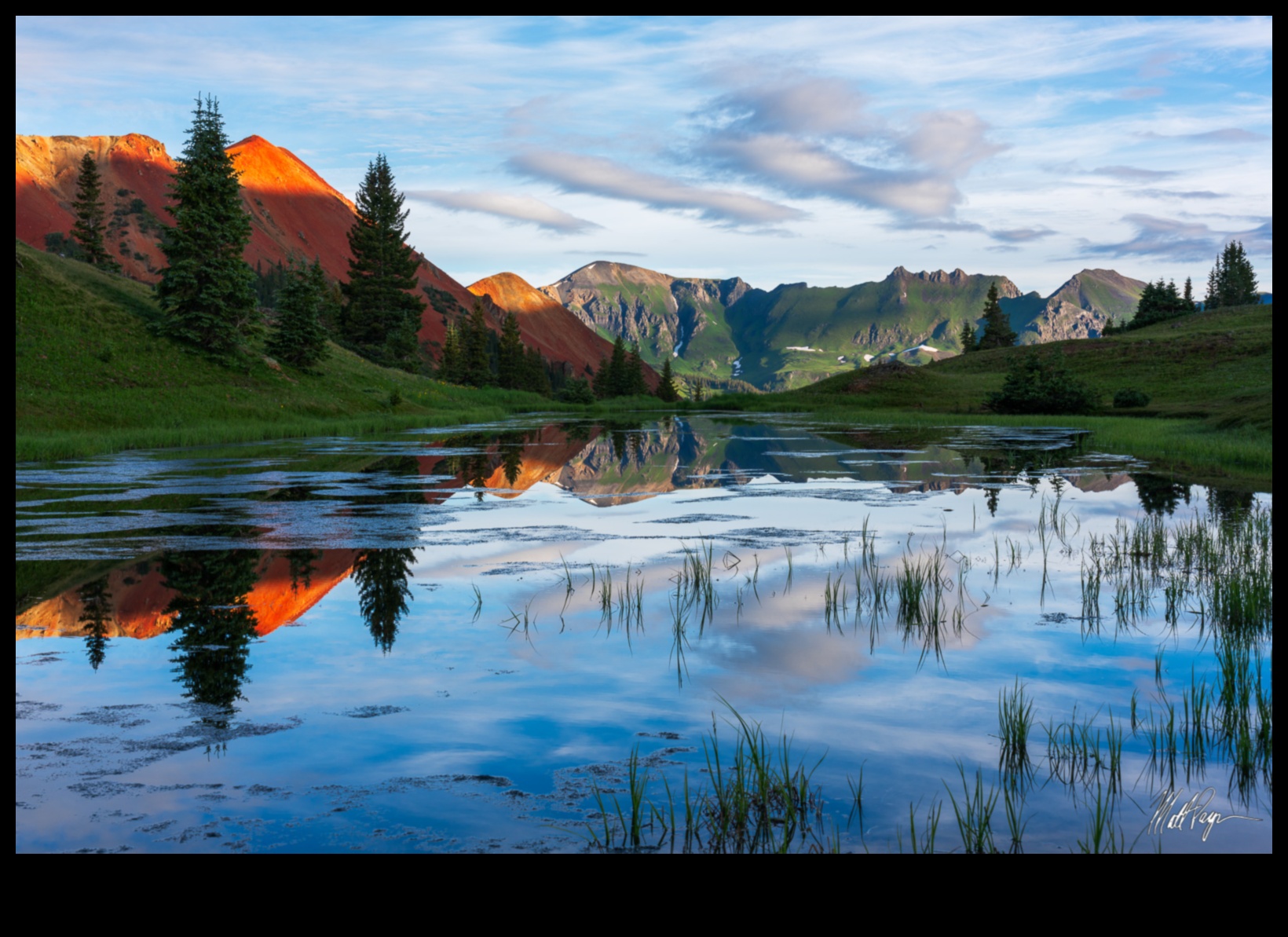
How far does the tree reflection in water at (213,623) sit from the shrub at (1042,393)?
5477 cm

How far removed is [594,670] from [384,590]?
A: 13.4 feet

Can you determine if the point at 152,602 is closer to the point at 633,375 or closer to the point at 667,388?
the point at 633,375

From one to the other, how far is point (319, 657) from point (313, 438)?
1319 inches

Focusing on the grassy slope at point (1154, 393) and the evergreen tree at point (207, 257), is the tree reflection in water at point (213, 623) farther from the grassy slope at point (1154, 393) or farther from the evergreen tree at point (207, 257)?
the evergreen tree at point (207, 257)

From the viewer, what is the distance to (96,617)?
9508mm

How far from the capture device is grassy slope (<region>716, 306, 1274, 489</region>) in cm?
2988

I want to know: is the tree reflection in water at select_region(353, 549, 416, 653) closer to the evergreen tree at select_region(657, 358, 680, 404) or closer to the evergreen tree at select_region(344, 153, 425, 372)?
the evergreen tree at select_region(344, 153, 425, 372)

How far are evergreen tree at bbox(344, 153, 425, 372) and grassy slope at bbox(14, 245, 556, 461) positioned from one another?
2732 cm

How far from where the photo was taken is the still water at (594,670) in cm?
509

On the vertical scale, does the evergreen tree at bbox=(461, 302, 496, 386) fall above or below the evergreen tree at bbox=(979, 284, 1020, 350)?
below

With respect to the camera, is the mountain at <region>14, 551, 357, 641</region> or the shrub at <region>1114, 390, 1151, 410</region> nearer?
the mountain at <region>14, 551, 357, 641</region>
